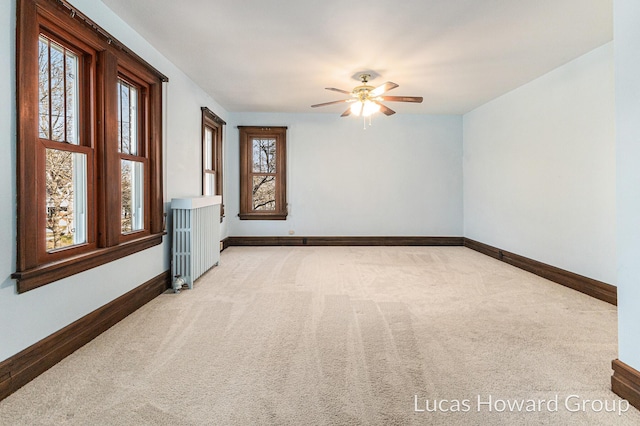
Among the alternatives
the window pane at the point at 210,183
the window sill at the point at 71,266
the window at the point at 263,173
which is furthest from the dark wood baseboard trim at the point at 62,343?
the window at the point at 263,173

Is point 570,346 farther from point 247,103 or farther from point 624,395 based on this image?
point 247,103

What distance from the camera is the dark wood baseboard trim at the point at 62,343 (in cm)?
184

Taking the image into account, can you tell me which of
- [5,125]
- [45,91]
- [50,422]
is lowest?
[50,422]

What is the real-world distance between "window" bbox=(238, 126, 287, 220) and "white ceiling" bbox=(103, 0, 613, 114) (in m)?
1.82

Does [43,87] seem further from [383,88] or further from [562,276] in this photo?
[562,276]

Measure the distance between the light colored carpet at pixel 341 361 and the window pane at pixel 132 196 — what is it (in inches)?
33.9

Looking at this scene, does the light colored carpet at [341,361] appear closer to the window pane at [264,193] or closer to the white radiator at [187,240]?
the white radiator at [187,240]

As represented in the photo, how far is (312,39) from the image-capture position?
11.0 feet

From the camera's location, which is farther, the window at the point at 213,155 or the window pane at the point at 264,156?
the window pane at the point at 264,156

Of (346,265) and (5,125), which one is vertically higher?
(5,125)

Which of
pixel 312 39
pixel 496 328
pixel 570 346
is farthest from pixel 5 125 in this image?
pixel 570 346

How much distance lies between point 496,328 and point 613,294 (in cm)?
170

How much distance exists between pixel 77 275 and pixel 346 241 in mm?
5016

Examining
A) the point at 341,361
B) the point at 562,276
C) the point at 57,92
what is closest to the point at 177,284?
the point at 57,92
